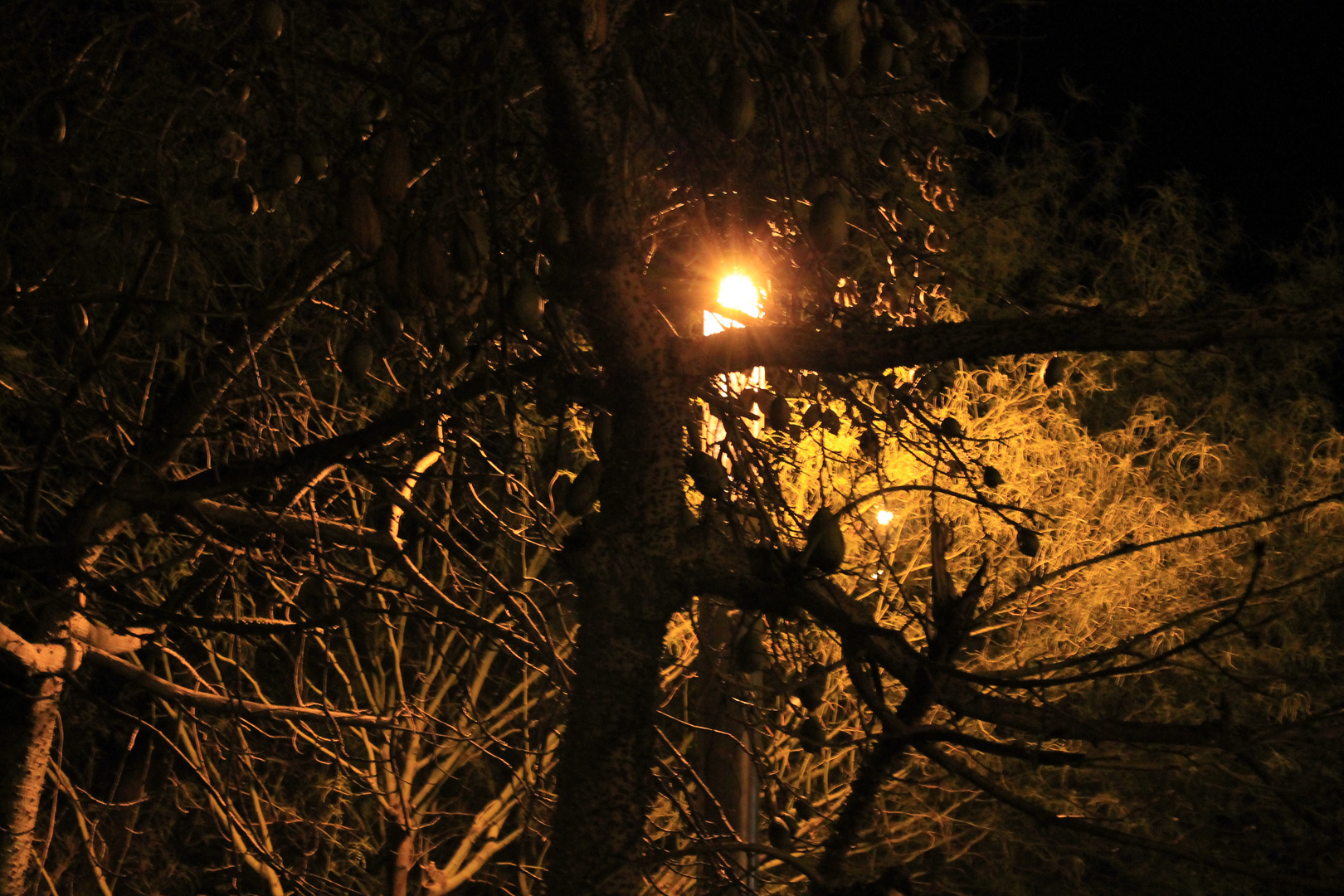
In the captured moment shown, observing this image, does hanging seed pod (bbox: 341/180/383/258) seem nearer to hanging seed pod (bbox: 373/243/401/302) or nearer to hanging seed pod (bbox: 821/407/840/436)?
hanging seed pod (bbox: 373/243/401/302)

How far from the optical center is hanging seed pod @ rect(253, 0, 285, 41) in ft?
6.46

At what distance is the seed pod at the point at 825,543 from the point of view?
1654mm

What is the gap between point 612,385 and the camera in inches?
71.9

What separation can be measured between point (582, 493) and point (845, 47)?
78 cm

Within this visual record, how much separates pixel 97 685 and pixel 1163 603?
6234 millimetres

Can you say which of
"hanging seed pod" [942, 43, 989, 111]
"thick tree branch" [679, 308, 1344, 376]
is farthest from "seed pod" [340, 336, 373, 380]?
"hanging seed pod" [942, 43, 989, 111]

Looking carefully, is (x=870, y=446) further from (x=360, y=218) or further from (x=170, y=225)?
(x=170, y=225)

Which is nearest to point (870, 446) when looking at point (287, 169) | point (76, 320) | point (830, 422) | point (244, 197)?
point (830, 422)

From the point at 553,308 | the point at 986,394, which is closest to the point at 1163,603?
the point at 986,394

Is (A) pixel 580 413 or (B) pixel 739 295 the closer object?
(B) pixel 739 295

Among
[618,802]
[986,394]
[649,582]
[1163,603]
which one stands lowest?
[618,802]

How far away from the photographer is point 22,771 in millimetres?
3613

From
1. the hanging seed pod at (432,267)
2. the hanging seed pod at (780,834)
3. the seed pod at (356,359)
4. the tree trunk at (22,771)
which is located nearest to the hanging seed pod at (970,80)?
the hanging seed pod at (432,267)

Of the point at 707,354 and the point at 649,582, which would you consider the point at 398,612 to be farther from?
the point at 707,354
